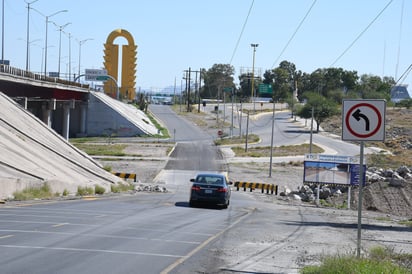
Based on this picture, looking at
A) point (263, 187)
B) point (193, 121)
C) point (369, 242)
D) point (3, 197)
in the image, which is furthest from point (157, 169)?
point (193, 121)

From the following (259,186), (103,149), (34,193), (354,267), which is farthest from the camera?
(103,149)

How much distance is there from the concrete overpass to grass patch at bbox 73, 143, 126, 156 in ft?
10.1

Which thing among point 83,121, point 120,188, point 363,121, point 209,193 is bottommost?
point 120,188

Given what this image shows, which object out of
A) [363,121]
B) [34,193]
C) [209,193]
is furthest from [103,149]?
[363,121]

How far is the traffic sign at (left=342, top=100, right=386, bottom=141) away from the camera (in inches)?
452

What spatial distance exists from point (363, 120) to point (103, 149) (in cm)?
7529

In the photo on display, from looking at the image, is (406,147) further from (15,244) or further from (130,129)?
(15,244)

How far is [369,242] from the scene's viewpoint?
1784cm

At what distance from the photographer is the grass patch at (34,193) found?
27148mm

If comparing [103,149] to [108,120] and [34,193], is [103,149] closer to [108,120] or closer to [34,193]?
[108,120]

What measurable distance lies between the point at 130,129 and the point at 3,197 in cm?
8030

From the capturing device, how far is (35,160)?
3359 cm

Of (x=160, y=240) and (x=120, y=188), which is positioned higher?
(x=160, y=240)

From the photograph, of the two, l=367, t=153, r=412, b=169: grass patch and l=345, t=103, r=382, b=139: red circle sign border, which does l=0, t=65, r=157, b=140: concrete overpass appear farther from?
l=345, t=103, r=382, b=139: red circle sign border
